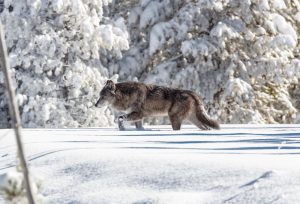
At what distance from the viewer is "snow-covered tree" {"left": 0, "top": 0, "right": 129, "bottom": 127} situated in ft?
64.6

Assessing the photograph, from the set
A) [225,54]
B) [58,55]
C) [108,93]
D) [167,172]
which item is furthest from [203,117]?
[225,54]

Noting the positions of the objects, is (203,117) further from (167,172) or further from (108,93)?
(167,172)

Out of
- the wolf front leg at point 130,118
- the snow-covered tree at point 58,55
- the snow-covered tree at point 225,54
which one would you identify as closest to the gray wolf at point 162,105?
the wolf front leg at point 130,118

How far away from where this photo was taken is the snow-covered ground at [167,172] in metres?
4.58

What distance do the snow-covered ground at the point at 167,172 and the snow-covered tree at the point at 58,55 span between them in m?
12.9

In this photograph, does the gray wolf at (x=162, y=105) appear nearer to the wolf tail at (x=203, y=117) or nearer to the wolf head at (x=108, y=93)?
the wolf tail at (x=203, y=117)

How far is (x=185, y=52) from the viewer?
21.1 metres

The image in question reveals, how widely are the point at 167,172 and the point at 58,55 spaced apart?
51.4 feet

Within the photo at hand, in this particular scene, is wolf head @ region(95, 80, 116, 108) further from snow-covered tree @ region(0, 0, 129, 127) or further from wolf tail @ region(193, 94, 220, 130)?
snow-covered tree @ region(0, 0, 129, 127)

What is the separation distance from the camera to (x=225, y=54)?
22094 mm

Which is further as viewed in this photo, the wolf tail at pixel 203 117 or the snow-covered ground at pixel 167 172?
the wolf tail at pixel 203 117

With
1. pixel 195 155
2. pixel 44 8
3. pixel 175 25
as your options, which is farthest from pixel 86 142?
pixel 175 25

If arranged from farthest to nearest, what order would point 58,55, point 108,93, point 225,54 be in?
point 225,54, point 58,55, point 108,93

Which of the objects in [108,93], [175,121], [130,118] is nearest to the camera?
[175,121]
